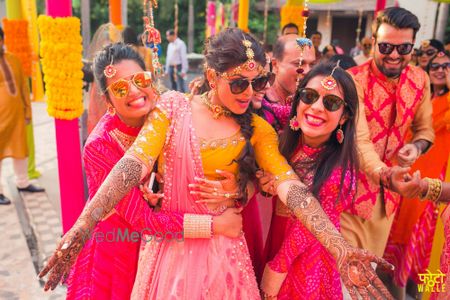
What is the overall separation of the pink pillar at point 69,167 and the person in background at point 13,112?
1.88m

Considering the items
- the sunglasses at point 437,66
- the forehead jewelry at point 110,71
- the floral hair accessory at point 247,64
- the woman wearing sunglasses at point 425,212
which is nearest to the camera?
the floral hair accessory at point 247,64

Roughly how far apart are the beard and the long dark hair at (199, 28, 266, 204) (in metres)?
1.22

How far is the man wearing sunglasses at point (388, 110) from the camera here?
8.55ft

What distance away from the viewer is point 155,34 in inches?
87.2

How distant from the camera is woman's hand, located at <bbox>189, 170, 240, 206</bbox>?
1735 millimetres

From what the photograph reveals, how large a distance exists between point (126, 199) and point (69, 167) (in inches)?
58.0

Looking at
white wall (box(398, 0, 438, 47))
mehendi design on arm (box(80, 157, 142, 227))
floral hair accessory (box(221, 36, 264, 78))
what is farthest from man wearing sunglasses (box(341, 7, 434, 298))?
white wall (box(398, 0, 438, 47))

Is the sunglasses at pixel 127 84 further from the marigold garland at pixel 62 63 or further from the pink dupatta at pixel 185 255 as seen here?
the marigold garland at pixel 62 63

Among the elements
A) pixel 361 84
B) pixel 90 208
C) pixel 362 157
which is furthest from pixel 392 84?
pixel 90 208

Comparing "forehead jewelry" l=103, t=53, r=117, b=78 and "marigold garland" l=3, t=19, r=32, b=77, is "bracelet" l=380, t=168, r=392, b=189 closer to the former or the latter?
"forehead jewelry" l=103, t=53, r=117, b=78

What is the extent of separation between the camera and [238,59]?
1.69 meters

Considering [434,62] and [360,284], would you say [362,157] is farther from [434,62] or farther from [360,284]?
[434,62]

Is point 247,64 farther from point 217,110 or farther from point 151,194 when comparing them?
point 151,194

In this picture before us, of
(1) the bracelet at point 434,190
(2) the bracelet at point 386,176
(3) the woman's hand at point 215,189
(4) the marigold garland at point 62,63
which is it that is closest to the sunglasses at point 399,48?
(2) the bracelet at point 386,176
